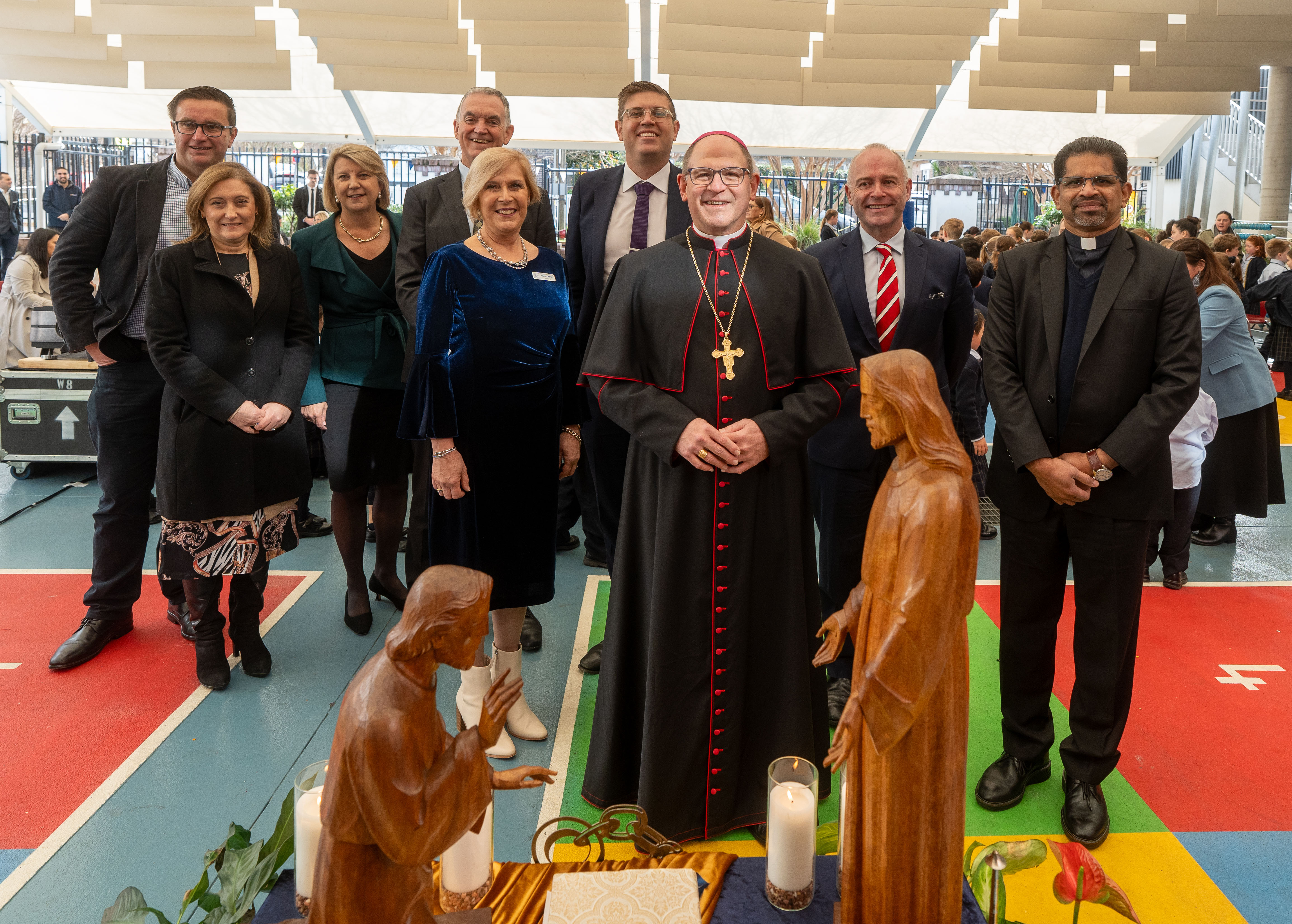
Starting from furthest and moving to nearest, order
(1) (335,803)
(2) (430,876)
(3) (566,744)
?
(3) (566,744) < (2) (430,876) < (1) (335,803)

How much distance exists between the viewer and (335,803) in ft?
5.48

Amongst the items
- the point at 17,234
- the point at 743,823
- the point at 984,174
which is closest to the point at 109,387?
the point at 743,823

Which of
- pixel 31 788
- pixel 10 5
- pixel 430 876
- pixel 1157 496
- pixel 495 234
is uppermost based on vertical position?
pixel 10 5

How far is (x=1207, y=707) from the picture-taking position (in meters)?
4.24

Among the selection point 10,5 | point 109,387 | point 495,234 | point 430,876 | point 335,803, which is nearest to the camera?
point 335,803

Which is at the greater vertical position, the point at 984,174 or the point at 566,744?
the point at 984,174

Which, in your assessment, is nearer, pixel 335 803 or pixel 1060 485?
pixel 335 803

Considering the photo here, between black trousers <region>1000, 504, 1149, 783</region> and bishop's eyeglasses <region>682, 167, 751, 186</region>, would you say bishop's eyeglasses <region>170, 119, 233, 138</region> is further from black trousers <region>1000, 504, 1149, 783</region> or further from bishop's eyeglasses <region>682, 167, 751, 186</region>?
black trousers <region>1000, 504, 1149, 783</region>

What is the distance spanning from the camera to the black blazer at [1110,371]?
3107mm

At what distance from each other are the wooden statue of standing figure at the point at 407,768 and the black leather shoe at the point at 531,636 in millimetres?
2946

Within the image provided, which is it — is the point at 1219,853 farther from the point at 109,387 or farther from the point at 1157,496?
the point at 109,387

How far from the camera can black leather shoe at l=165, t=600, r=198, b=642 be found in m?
4.72

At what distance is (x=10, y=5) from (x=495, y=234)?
11.9 meters

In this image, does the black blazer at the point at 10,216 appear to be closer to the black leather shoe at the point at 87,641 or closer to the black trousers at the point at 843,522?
the black leather shoe at the point at 87,641
